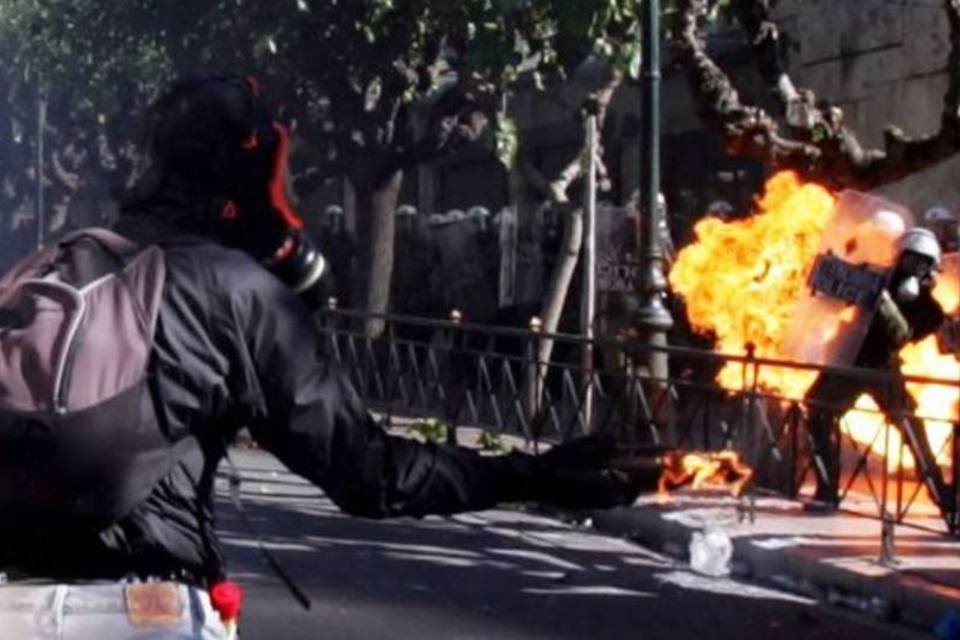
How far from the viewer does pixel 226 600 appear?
3.02m

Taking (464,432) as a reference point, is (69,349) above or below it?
above

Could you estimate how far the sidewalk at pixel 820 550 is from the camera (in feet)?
34.1

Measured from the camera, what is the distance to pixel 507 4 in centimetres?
1800

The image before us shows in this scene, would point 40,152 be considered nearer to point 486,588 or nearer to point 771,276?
point 771,276

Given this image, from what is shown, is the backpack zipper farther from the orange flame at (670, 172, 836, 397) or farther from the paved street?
the orange flame at (670, 172, 836, 397)

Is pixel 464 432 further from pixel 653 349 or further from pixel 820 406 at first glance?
pixel 820 406

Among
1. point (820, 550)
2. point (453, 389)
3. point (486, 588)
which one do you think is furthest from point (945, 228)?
point (486, 588)

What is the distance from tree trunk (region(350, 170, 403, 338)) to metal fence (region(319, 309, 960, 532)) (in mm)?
4813

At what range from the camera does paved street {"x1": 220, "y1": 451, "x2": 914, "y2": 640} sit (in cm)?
955

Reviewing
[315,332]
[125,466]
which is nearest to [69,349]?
[125,466]

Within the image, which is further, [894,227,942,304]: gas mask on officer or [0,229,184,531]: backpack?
[894,227,942,304]: gas mask on officer

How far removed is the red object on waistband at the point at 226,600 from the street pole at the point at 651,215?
11.1m

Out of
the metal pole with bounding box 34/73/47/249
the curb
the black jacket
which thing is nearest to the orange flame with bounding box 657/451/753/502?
the black jacket

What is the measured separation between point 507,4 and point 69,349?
15.4m
